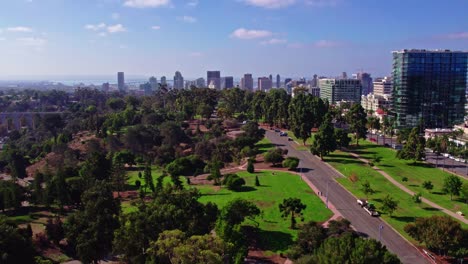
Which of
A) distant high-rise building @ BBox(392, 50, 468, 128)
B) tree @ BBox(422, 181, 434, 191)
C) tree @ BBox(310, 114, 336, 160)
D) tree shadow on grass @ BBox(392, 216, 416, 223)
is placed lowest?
tree shadow on grass @ BBox(392, 216, 416, 223)

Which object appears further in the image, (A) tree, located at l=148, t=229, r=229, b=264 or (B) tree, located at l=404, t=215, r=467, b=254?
(B) tree, located at l=404, t=215, r=467, b=254

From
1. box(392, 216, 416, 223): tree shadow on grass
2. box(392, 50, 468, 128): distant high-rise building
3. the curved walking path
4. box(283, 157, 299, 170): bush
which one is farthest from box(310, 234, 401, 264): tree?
box(392, 50, 468, 128): distant high-rise building

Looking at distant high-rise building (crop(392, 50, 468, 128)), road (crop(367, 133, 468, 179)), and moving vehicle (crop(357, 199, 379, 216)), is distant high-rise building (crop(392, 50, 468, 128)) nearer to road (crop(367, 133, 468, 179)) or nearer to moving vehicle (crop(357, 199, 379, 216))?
road (crop(367, 133, 468, 179))

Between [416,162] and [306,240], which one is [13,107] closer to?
[416,162]

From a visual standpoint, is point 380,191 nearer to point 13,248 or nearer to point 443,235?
point 443,235

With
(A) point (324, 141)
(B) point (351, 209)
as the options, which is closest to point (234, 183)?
(B) point (351, 209)

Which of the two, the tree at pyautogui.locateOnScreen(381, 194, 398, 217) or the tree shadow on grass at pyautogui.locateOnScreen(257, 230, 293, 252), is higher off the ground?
the tree at pyautogui.locateOnScreen(381, 194, 398, 217)

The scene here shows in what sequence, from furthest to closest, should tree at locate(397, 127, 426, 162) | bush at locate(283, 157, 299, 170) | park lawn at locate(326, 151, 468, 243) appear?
tree at locate(397, 127, 426, 162) < bush at locate(283, 157, 299, 170) < park lawn at locate(326, 151, 468, 243)

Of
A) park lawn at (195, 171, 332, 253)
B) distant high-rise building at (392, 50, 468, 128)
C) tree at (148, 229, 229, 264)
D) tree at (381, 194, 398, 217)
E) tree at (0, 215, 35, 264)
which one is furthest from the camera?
distant high-rise building at (392, 50, 468, 128)

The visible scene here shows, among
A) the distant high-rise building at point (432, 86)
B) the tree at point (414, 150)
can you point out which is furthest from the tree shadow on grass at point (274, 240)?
the distant high-rise building at point (432, 86)
